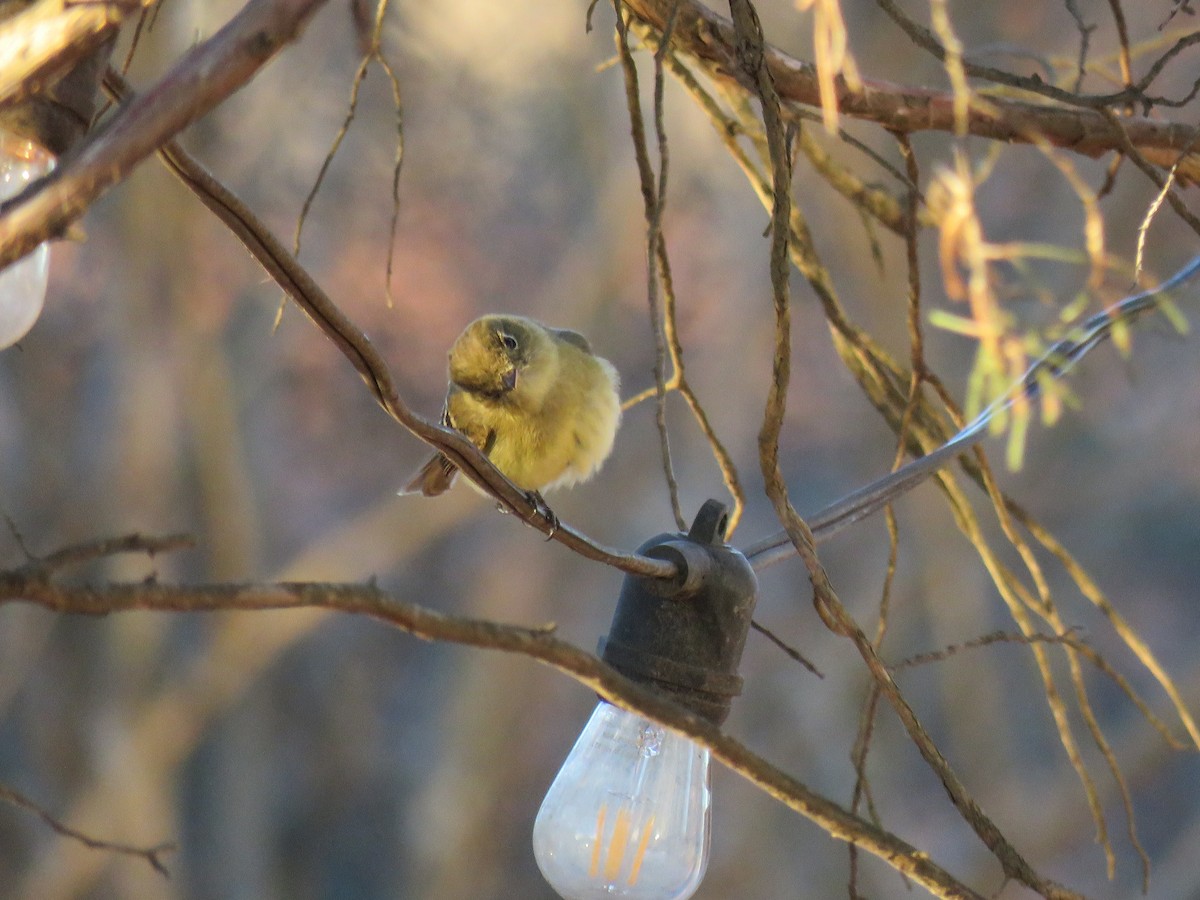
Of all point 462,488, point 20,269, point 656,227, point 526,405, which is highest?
point 462,488

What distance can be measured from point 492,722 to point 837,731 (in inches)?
55.6

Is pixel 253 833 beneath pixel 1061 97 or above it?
above

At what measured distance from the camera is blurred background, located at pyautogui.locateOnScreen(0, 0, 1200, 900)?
15.0 feet

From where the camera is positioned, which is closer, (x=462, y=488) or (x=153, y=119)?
(x=153, y=119)

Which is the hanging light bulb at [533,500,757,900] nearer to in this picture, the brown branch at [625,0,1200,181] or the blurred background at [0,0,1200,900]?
the brown branch at [625,0,1200,181]

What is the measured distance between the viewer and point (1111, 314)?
121 centimetres

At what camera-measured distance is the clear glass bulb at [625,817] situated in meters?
0.82

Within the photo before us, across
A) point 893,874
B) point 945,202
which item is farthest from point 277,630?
point 945,202

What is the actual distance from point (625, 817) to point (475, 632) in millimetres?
301

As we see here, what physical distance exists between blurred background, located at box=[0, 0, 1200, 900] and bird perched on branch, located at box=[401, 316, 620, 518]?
2.46 metres

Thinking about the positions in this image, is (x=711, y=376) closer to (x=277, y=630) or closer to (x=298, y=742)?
(x=277, y=630)

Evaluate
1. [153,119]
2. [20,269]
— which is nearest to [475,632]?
[153,119]

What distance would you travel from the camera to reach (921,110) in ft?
3.80

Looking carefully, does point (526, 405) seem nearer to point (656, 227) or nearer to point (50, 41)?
point (656, 227)
